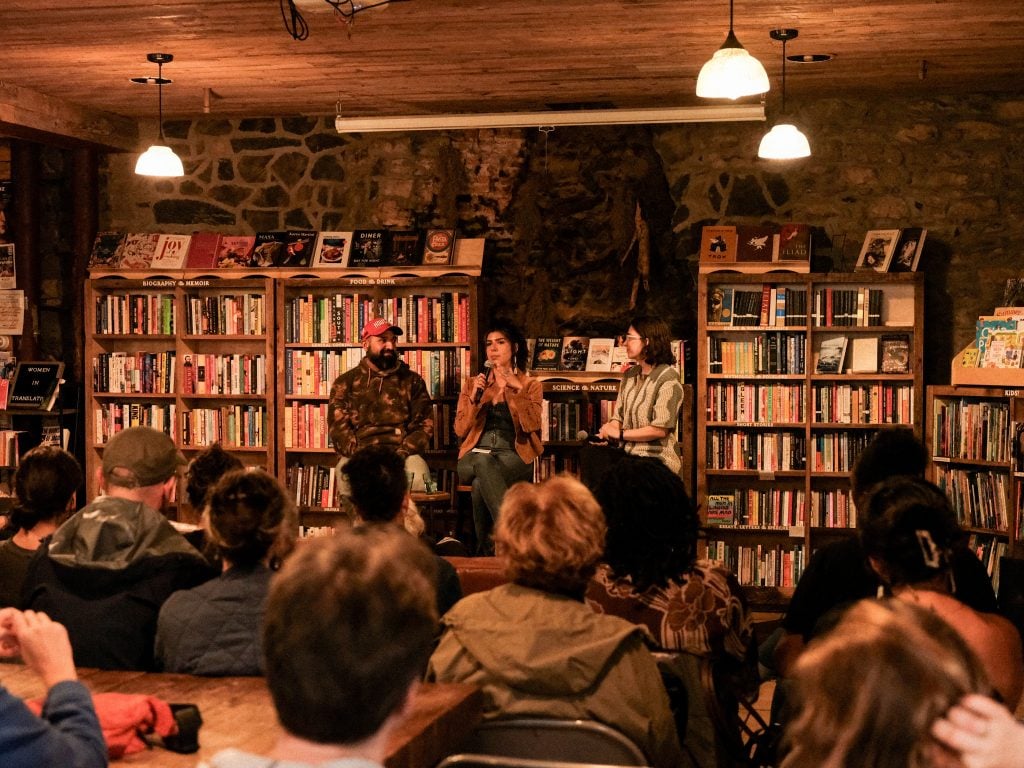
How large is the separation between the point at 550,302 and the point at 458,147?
1.12 meters

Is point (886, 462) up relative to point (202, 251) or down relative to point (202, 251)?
down

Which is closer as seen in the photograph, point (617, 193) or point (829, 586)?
point (829, 586)

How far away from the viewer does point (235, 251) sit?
313 inches

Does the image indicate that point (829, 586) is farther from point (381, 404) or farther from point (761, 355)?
point (381, 404)

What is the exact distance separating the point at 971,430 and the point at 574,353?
2340mm

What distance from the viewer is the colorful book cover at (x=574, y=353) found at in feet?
25.1

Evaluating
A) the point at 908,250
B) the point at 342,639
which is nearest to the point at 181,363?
the point at 908,250

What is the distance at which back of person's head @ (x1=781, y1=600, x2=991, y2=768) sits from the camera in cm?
129

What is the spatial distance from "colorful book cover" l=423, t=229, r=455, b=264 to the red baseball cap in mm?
515

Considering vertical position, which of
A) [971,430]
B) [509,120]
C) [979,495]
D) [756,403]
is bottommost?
[979,495]

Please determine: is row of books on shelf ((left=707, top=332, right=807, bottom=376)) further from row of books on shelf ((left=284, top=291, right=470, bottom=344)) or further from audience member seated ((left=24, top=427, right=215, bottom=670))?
audience member seated ((left=24, top=427, right=215, bottom=670))

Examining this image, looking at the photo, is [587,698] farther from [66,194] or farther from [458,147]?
[66,194]

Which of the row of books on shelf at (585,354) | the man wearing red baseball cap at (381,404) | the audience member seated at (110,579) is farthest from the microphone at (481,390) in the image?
the audience member seated at (110,579)

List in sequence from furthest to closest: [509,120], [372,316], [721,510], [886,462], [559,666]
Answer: [372,316], [721,510], [509,120], [886,462], [559,666]
